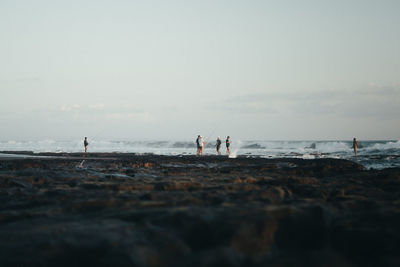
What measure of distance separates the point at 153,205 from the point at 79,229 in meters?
1.06

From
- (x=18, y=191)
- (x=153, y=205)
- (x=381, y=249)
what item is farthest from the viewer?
(x=18, y=191)

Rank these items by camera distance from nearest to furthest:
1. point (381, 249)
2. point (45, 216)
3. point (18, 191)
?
point (381, 249), point (45, 216), point (18, 191)

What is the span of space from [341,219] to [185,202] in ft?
6.12

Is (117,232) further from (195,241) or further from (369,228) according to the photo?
(369,228)

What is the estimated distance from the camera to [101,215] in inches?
145

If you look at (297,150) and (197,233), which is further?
(297,150)

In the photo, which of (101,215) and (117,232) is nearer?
(117,232)

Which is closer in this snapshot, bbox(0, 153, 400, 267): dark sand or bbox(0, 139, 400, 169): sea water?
bbox(0, 153, 400, 267): dark sand

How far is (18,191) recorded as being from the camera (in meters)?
5.41

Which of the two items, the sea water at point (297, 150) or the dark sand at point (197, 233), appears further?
the sea water at point (297, 150)

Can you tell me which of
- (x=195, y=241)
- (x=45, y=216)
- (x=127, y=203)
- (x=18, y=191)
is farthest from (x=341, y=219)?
(x=18, y=191)

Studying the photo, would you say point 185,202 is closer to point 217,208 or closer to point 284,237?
point 217,208

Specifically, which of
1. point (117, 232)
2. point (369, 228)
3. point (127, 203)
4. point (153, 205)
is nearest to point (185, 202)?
point (153, 205)

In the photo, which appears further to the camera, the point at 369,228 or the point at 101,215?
the point at 101,215
